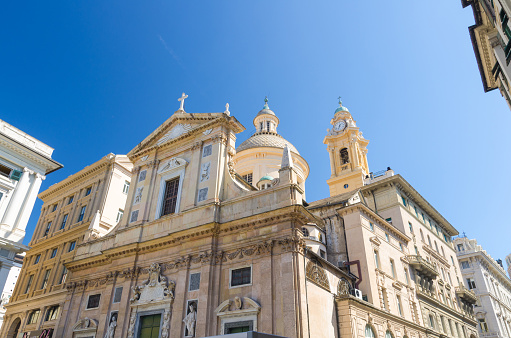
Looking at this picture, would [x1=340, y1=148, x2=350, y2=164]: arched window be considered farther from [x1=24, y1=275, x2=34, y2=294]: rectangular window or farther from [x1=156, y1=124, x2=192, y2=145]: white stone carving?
[x1=24, y1=275, x2=34, y2=294]: rectangular window

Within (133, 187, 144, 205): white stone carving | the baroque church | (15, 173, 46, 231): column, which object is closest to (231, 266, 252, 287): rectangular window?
the baroque church

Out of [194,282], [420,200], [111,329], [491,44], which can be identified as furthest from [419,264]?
[111,329]

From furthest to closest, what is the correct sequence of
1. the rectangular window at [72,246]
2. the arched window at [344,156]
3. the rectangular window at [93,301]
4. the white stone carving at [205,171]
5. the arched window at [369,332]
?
the arched window at [344,156], the rectangular window at [72,246], the rectangular window at [93,301], the white stone carving at [205,171], the arched window at [369,332]

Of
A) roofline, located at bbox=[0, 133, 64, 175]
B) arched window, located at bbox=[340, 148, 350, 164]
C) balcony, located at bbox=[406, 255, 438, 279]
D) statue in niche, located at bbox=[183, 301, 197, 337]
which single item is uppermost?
arched window, located at bbox=[340, 148, 350, 164]

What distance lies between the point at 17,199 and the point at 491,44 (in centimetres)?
3193

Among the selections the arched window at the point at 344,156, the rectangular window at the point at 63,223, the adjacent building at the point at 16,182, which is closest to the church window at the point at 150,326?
the adjacent building at the point at 16,182

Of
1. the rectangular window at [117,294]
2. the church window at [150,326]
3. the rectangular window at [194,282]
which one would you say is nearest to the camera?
the rectangular window at [194,282]

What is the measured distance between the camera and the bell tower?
163 feet

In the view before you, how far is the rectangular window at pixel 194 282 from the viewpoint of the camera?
20758mm

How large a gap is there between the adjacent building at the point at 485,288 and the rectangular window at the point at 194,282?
49562mm

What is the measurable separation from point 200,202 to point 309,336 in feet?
34.6

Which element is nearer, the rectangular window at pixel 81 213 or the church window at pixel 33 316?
the church window at pixel 33 316

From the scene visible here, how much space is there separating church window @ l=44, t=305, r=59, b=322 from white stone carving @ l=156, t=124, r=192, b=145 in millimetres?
16505

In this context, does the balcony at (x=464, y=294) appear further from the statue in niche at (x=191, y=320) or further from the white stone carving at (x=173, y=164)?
the white stone carving at (x=173, y=164)
